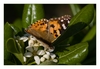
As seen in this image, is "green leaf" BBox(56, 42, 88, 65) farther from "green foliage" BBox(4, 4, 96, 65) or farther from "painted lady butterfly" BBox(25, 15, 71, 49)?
"painted lady butterfly" BBox(25, 15, 71, 49)

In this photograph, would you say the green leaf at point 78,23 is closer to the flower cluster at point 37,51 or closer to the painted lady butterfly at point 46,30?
the flower cluster at point 37,51

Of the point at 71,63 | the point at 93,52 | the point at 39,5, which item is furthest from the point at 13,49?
the point at 93,52

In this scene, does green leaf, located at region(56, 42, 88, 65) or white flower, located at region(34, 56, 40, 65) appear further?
green leaf, located at region(56, 42, 88, 65)

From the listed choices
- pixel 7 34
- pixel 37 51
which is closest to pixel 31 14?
pixel 7 34

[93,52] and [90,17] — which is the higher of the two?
[90,17]

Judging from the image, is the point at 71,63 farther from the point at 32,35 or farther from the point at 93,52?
the point at 93,52

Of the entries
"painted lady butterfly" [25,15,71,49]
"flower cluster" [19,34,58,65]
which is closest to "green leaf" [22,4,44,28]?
"flower cluster" [19,34,58,65]

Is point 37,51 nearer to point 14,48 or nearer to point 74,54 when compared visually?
point 14,48
